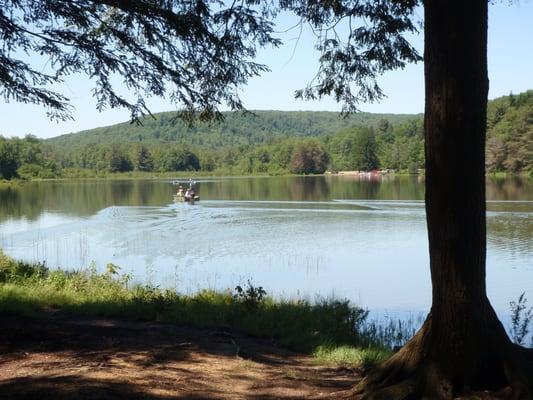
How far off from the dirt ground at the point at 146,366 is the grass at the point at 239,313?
46 centimetres

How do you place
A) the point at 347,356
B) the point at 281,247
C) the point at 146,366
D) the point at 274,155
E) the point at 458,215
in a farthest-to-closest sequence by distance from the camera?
the point at 274,155
the point at 281,247
the point at 347,356
the point at 146,366
the point at 458,215

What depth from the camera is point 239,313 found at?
312 inches

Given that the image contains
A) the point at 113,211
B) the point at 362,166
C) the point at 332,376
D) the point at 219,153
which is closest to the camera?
the point at 332,376

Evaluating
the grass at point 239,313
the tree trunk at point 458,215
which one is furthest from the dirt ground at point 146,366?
the tree trunk at point 458,215

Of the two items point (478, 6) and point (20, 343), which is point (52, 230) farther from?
point (478, 6)

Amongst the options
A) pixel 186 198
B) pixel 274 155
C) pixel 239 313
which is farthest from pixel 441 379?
pixel 274 155

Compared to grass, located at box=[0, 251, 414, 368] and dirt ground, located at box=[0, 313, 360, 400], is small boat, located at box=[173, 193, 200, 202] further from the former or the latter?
dirt ground, located at box=[0, 313, 360, 400]

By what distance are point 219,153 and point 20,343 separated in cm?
16272

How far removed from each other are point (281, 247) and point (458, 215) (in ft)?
61.4

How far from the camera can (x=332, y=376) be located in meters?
5.34

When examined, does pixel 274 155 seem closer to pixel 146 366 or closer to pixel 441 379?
pixel 146 366

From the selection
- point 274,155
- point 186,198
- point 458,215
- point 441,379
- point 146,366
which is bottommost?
point 186,198

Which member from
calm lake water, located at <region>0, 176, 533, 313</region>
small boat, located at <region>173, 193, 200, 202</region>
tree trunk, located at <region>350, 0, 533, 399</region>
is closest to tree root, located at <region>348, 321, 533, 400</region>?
tree trunk, located at <region>350, 0, 533, 399</region>

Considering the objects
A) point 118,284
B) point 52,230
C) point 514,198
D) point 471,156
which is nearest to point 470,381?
point 471,156
